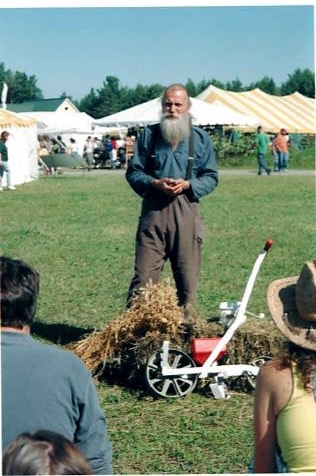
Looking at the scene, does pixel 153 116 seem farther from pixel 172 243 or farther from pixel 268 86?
pixel 268 86

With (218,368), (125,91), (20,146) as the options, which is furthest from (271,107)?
(218,368)

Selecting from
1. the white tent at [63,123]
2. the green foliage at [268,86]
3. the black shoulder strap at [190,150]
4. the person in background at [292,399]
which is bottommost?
the person in background at [292,399]

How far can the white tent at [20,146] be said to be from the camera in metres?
20.1

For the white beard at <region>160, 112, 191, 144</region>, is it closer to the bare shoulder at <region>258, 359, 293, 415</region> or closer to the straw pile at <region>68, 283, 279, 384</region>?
the straw pile at <region>68, 283, 279, 384</region>

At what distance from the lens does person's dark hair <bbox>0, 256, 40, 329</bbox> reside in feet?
9.08

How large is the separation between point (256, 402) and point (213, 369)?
2.05 m

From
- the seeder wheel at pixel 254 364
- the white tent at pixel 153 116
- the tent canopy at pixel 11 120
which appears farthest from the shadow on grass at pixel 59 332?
the white tent at pixel 153 116

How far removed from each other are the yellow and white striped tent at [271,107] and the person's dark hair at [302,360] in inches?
1206

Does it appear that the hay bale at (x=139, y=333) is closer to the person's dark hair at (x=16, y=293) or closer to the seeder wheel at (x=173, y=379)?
the seeder wheel at (x=173, y=379)

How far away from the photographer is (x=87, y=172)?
28516 millimetres

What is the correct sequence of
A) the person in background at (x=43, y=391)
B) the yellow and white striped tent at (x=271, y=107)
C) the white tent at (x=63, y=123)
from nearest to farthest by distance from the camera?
the person in background at (x=43, y=391) → the yellow and white striped tent at (x=271, y=107) → the white tent at (x=63, y=123)

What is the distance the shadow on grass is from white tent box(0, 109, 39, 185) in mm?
13812

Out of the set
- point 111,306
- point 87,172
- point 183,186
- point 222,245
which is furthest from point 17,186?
point 183,186

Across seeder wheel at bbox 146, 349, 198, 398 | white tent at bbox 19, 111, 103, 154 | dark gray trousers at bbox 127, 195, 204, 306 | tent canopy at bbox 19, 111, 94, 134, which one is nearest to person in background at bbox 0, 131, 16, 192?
dark gray trousers at bbox 127, 195, 204, 306
